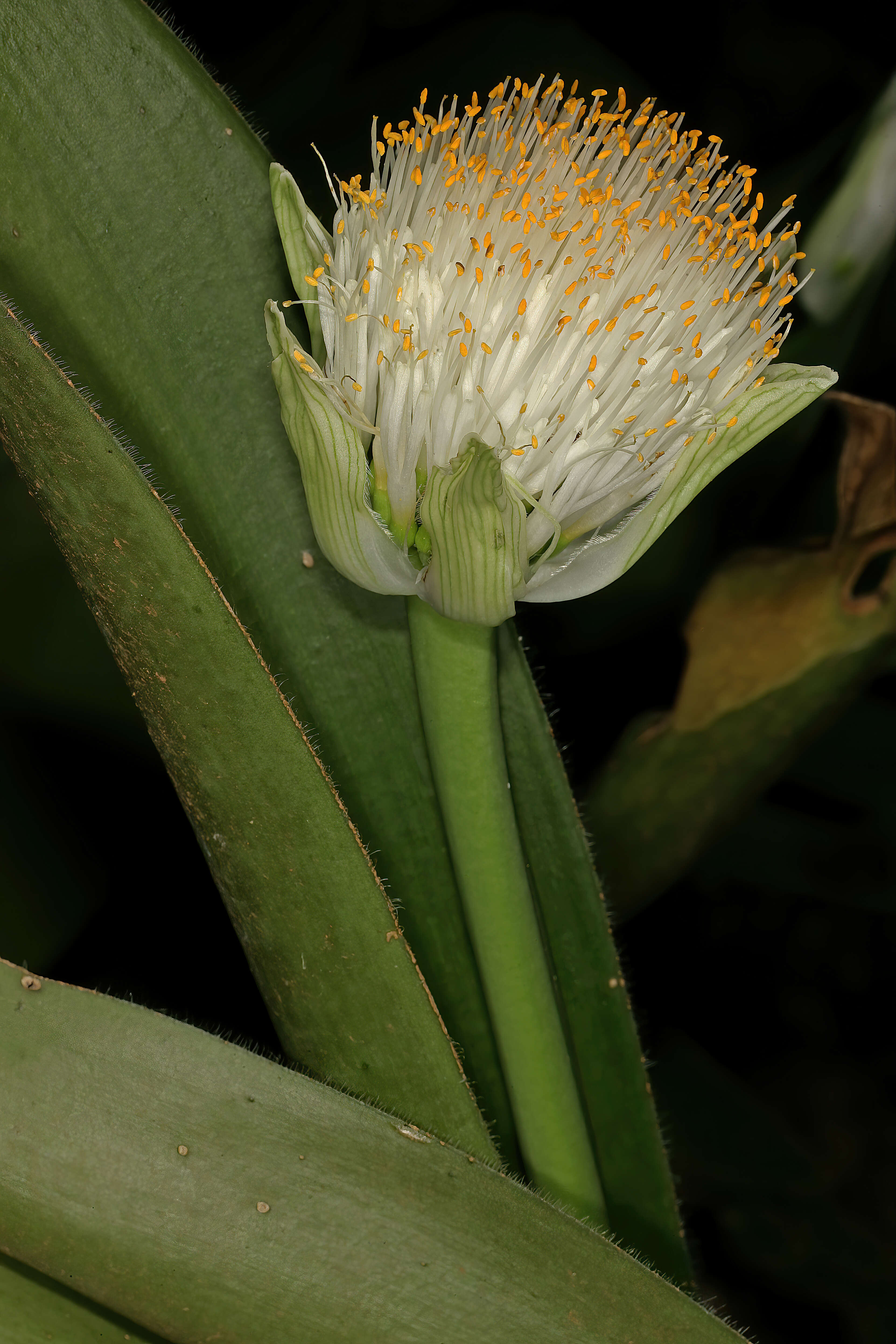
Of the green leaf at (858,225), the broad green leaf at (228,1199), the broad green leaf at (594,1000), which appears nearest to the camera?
the broad green leaf at (228,1199)

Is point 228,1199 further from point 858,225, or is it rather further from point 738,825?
point 858,225

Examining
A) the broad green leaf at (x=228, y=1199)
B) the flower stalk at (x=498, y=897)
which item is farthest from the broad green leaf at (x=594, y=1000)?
the broad green leaf at (x=228, y=1199)

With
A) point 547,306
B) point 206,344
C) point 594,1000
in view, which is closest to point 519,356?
point 547,306

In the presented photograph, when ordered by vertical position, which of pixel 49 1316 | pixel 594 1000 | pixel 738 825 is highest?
pixel 49 1316

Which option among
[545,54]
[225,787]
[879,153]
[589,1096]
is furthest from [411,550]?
[545,54]

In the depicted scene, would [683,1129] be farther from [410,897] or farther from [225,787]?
A: [225,787]

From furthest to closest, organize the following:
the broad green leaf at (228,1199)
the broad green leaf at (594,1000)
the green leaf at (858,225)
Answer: the green leaf at (858,225), the broad green leaf at (594,1000), the broad green leaf at (228,1199)

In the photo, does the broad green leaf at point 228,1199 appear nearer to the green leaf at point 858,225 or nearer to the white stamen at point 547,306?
the white stamen at point 547,306
